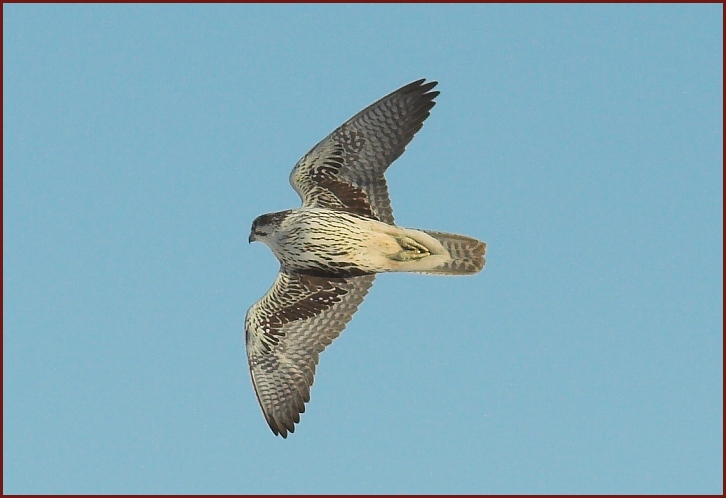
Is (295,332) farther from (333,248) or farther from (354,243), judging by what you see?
(354,243)

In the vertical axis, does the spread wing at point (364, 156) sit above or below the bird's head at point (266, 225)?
above

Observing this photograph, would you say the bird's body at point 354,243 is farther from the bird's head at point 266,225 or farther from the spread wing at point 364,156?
the spread wing at point 364,156

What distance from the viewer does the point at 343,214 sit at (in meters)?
16.4

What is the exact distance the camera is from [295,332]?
55.9ft

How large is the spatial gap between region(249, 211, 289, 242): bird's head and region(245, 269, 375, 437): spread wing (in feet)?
1.79

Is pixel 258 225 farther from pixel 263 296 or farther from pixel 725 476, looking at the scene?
pixel 725 476

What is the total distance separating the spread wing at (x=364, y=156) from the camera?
53.5 feet

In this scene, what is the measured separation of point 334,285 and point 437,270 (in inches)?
47.9

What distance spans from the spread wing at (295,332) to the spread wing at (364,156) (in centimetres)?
89

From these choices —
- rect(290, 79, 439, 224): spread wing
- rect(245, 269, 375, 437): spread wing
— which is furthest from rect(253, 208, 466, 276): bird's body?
rect(245, 269, 375, 437): spread wing

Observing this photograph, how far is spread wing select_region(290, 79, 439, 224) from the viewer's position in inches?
642

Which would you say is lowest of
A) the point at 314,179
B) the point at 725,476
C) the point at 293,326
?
the point at 725,476

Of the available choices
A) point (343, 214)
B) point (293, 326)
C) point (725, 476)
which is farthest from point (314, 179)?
point (725, 476)

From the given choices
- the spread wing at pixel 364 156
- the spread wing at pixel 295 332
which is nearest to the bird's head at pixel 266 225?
the spread wing at pixel 364 156
